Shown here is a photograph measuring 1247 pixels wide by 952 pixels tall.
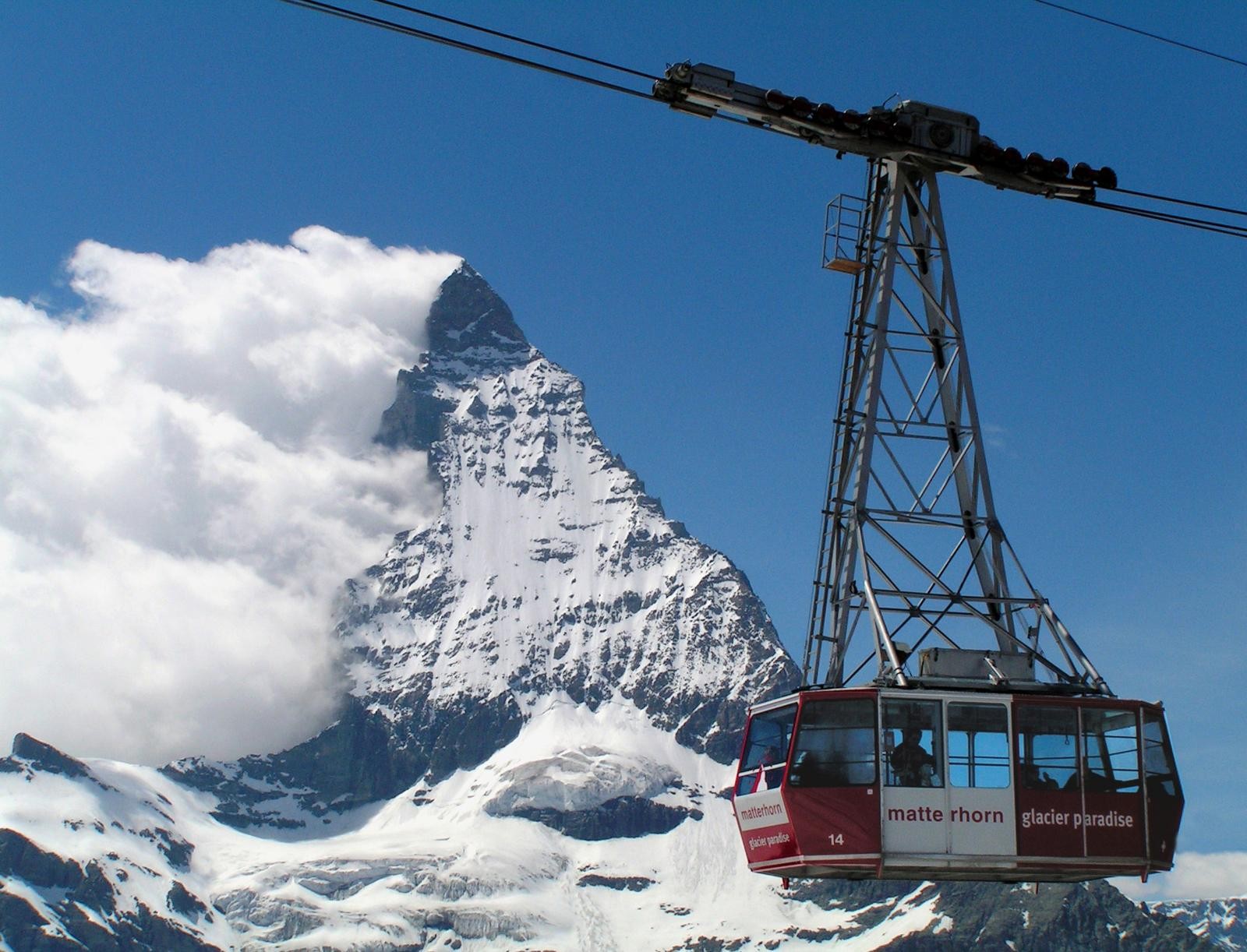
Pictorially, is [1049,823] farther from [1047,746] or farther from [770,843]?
[770,843]

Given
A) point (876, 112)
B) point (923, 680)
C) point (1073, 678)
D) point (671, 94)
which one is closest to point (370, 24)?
point (671, 94)

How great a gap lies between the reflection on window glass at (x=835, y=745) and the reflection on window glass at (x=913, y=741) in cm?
35

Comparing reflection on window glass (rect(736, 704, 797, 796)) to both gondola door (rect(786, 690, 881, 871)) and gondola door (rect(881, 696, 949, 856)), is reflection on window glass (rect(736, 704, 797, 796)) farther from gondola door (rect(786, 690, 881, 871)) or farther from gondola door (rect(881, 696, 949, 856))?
gondola door (rect(881, 696, 949, 856))

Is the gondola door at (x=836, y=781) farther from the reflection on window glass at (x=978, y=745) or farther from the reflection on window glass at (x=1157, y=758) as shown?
the reflection on window glass at (x=1157, y=758)

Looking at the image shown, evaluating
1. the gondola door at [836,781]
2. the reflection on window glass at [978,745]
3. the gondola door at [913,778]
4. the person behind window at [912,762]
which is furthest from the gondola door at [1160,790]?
the gondola door at [836,781]

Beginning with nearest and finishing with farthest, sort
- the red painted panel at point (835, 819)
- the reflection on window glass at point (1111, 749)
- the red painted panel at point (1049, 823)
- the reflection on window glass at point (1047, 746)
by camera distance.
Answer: the red painted panel at point (835, 819)
the red painted panel at point (1049, 823)
the reflection on window glass at point (1047, 746)
the reflection on window glass at point (1111, 749)

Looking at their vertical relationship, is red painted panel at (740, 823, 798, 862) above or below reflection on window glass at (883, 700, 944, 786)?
below

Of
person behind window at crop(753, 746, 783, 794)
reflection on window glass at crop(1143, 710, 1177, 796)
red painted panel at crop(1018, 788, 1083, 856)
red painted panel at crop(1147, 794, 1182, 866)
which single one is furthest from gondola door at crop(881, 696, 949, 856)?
red painted panel at crop(1147, 794, 1182, 866)

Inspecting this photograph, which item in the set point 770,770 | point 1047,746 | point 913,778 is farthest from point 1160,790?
point 770,770

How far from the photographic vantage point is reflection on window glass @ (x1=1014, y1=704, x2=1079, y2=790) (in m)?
32.2

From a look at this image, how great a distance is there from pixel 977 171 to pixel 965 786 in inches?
518

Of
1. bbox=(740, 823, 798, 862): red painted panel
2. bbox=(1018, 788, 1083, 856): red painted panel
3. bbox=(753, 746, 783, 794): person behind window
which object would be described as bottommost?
bbox=(740, 823, 798, 862): red painted panel

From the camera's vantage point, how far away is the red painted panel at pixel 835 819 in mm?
31516

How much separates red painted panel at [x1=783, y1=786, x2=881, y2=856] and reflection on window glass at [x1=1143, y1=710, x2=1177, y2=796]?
5.36m
